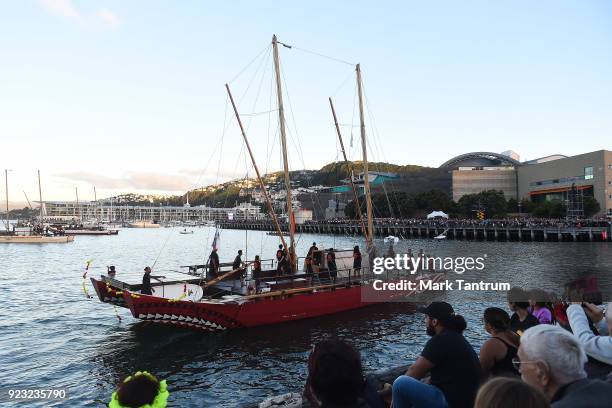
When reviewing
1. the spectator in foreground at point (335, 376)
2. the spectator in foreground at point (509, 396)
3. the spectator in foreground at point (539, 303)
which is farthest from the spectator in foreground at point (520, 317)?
the spectator in foreground at point (509, 396)

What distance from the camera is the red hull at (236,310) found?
17.3 m

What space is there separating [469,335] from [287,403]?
488 inches

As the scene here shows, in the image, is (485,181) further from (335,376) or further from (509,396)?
(509,396)

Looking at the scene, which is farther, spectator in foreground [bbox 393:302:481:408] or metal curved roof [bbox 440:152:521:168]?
metal curved roof [bbox 440:152:521:168]

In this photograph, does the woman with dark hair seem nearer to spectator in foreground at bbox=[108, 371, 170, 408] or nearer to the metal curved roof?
spectator in foreground at bbox=[108, 371, 170, 408]

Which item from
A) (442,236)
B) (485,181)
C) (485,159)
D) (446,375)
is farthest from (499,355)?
(485,159)

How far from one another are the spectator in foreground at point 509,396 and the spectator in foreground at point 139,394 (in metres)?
2.71

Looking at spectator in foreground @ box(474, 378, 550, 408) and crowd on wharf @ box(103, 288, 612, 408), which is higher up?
spectator in foreground @ box(474, 378, 550, 408)

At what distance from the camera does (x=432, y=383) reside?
5332 mm

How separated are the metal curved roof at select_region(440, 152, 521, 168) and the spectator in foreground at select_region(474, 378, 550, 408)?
6395 inches

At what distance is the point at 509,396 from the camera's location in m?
2.22

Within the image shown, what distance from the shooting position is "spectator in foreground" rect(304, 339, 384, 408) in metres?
3.08

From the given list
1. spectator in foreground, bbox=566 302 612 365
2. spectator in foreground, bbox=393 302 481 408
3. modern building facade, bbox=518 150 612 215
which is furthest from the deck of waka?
spectator in foreground, bbox=566 302 612 365

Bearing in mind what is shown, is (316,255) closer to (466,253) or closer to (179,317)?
(179,317)
